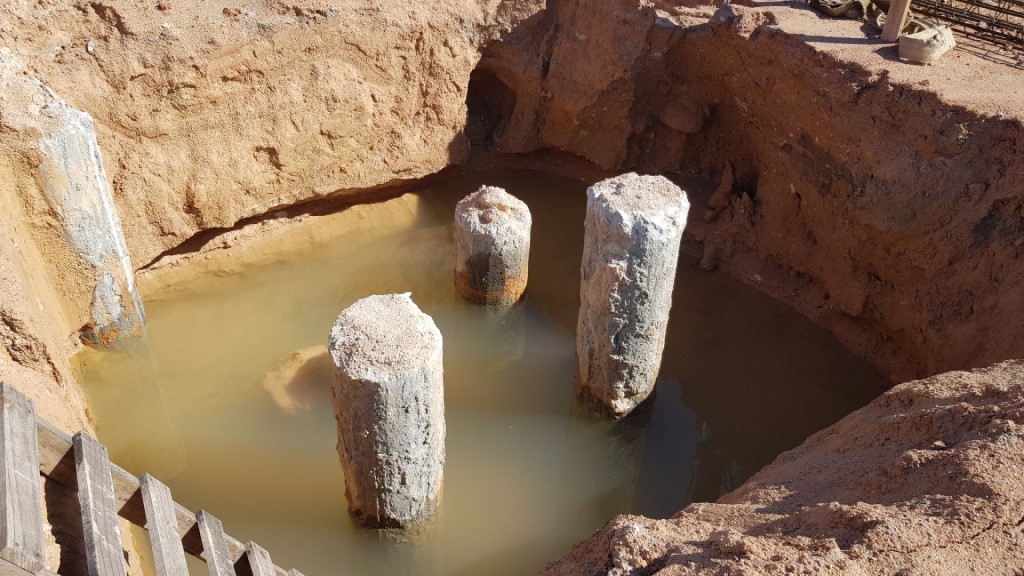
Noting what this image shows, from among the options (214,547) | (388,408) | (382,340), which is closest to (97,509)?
(214,547)

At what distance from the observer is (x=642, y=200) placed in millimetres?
5258

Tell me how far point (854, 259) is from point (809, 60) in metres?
1.67

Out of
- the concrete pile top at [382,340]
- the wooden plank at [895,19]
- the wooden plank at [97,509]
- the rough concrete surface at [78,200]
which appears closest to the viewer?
the wooden plank at [97,509]

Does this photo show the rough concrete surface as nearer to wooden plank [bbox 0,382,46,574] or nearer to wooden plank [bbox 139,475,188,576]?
wooden plank [bbox 0,382,46,574]

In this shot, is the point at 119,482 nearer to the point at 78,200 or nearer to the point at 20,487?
the point at 20,487

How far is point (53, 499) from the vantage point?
315 cm

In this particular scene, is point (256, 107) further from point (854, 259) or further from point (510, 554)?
point (854, 259)

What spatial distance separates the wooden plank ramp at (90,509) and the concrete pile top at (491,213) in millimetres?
3666

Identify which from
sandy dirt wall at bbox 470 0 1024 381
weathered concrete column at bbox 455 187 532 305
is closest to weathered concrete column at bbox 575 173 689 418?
weathered concrete column at bbox 455 187 532 305

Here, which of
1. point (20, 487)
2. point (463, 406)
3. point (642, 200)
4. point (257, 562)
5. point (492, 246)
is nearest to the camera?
point (20, 487)

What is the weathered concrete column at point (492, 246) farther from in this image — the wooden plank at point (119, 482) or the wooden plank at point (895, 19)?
the wooden plank at point (119, 482)

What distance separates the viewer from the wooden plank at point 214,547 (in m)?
3.13

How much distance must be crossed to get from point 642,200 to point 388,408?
219 cm

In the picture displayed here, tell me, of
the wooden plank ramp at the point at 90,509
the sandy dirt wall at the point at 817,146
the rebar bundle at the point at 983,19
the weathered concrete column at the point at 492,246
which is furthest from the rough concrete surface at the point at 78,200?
the rebar bundle at the point at 983,19
